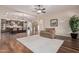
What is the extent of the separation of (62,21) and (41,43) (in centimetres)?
67

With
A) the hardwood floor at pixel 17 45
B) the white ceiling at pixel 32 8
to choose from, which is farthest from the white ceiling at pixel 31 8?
the hardwood floor at pixel 17 45

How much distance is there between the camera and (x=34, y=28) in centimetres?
241

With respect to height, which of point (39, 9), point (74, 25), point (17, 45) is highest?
point (39, 9)

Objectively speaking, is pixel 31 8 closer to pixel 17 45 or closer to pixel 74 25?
pixel 17 45

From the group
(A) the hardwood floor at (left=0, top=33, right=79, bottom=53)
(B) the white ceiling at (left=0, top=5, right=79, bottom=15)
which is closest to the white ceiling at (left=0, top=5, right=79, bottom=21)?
(B) the white ceiling at (left=0, top=5, right=79, bottom=15)

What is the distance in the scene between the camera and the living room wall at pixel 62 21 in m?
2.40

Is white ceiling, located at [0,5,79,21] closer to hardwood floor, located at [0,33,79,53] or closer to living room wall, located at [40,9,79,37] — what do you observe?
living room wall, located at [40,9,79,37]

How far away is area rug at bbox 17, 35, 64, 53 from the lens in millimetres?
2398

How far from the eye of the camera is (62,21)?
243cm

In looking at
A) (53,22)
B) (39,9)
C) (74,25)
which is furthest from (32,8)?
(74,25)

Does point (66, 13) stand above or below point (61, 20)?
above

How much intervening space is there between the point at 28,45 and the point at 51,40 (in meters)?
0.52
